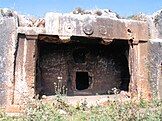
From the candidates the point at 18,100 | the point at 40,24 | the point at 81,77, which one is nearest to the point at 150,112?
the point at 18,100

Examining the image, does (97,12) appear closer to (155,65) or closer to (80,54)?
(80,54)

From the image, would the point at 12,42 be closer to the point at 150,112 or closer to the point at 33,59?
the point at 33,59

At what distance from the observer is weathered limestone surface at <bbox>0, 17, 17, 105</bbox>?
843 cm

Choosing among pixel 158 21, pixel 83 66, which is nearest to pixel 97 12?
pixel 158 21

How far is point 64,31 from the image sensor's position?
8938 mm

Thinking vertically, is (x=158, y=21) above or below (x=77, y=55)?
above

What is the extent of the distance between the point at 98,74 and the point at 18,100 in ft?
12.0

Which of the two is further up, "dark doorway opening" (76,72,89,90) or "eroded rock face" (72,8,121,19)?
"eroded rock face" (72,8,121,19)

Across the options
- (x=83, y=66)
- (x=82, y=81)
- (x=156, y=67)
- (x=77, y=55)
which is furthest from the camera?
(x=82, y=81)

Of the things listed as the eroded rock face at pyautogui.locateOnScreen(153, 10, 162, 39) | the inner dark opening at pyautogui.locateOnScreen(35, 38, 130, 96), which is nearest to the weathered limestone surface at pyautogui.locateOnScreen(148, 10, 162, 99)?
the eroded rock face at pyautogui.locateOnScreen(153, 10, 162, 39)

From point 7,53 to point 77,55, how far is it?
339 centimetres

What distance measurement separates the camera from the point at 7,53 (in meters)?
8.52

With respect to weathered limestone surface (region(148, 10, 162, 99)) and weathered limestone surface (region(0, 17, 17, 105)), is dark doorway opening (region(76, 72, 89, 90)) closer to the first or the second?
weathered limestone surface (region(148, 10, 162, 99))

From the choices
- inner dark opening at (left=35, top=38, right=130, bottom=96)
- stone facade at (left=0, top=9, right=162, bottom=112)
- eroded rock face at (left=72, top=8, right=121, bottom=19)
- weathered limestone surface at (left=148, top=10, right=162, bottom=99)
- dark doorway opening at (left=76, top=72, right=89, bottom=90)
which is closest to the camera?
stone facade at (left=0, top=9, right=162, bottom=112)
